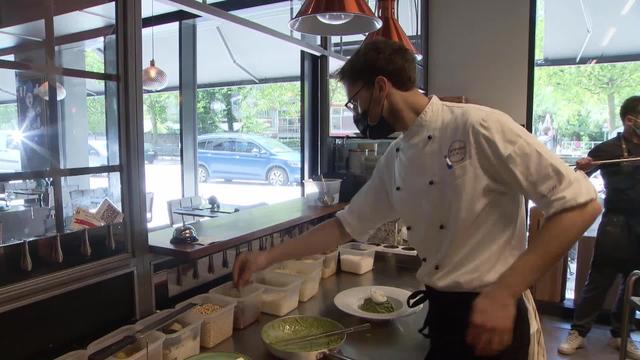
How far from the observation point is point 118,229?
148cm

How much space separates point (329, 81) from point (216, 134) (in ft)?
10.6

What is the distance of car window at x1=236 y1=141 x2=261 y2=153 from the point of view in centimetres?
609

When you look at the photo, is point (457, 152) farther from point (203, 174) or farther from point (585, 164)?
point (203, 174)

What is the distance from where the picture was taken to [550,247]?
0.91m

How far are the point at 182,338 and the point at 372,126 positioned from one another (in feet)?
2.80

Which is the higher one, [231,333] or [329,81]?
[329,81]

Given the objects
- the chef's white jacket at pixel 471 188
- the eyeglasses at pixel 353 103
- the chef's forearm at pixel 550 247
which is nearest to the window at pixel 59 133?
the eyeglasses at pixel 353 103

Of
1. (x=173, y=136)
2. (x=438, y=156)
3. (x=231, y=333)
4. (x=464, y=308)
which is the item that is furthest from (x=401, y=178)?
(x=173, y=136)

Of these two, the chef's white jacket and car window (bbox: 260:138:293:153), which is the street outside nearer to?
car window (bbox: 260:138:293:153)

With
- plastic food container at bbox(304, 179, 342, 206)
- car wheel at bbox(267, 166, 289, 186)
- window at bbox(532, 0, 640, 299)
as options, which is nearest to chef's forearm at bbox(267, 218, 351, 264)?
plastic food container at bbox(304, 179, 342, 206)

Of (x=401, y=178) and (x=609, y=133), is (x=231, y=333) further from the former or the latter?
(x=609, y=133)

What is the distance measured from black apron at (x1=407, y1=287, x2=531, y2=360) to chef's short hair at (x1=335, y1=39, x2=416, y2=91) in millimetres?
592

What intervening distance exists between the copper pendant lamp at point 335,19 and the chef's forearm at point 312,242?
0.73m

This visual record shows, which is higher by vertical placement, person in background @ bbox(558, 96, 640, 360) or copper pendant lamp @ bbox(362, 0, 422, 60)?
copper pendant lamp @ bbox(362, 0, 422, 60)
